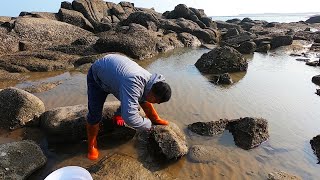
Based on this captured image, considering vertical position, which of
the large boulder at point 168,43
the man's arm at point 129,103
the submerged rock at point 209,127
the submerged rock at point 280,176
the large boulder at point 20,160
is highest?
the man's arm at point 129,103

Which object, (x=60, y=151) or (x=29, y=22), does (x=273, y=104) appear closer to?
(x=60, y=151)

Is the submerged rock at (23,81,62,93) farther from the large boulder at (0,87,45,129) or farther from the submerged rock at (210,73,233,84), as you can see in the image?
the submerged rock at (210,73,233,84)

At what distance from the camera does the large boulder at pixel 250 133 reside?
5.77 metres

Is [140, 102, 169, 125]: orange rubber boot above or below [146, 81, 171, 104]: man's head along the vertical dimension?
below

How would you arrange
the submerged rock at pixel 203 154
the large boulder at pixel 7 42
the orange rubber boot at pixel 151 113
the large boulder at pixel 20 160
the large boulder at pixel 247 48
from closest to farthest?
the large boulder at pixel 20 160 < the submerged rock at pixel 203 154 < the orange rubber boot at pixel 151 113 < the large boulder at pixel 7 42 < the large boulder at pixel 247 48

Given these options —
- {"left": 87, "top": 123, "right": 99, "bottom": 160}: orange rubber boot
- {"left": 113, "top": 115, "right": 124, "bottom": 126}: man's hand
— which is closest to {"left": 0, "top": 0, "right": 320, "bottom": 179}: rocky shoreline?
{"left": 113, "top": 115, "right": 124, "bottom": 126}: man's hand

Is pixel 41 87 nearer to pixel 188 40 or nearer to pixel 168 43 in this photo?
pixel 168 43

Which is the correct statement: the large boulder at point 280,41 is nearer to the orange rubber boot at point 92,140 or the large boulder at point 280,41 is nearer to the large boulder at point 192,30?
the large boulder at point 192,30

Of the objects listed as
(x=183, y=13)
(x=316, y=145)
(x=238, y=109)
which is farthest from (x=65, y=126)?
(x=183, y=13)

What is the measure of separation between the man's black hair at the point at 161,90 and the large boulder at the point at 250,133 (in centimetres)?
213

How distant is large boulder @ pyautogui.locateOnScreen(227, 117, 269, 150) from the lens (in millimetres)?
5773

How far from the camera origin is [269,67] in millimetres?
12922

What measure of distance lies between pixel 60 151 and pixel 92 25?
16.0 metres

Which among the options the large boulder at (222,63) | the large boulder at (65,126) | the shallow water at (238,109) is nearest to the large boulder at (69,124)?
the large boulder at (65,126)
